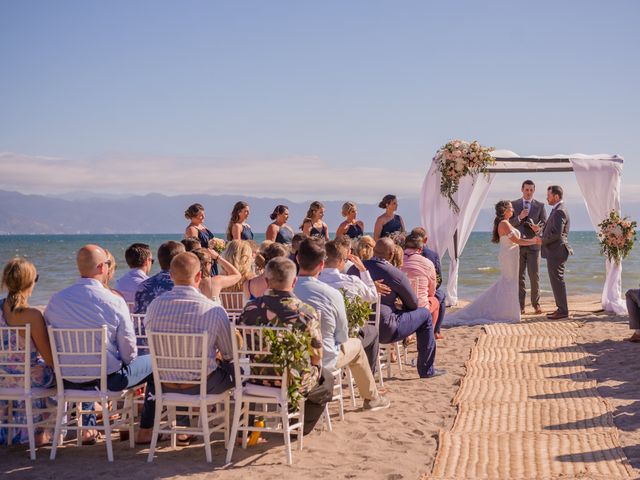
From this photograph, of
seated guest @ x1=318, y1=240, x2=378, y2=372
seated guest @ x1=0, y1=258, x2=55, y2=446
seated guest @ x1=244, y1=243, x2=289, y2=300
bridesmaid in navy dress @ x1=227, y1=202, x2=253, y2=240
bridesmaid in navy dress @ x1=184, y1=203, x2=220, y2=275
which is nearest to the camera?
seated guest @ x1=0, y1=258, x2=55, y2=446

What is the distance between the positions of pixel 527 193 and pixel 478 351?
375 cm

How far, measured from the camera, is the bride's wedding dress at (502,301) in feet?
36.3

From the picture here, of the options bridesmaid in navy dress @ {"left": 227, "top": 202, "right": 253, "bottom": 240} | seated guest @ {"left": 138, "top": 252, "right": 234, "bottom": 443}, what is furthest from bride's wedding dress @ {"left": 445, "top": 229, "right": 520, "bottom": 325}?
seated guest @ {"left": 138, "top": 252, "right": 234, "bottom": 443}

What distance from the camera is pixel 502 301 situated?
37.1 feet

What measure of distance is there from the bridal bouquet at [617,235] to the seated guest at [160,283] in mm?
7516

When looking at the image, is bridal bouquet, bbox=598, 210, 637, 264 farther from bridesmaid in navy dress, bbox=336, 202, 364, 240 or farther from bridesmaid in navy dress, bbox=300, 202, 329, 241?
bridesmaid in navy dress, bbox=300, 202, 329, 241

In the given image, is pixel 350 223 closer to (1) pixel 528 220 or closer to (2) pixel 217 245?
(2) pixel 217 245

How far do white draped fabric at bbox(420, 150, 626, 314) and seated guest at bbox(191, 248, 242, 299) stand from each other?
5.96 m

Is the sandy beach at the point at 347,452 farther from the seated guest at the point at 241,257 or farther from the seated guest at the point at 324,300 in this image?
the seated guest at the point at 241,257

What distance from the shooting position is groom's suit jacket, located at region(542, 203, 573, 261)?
37.0ft

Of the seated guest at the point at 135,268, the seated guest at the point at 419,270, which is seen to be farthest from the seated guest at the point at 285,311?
the seated guest at the point at 419,270

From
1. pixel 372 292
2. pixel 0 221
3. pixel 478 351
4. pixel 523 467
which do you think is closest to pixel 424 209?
pixel 478 351

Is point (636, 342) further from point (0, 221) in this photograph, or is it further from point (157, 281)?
point (0, 221)

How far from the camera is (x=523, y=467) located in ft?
15.2
